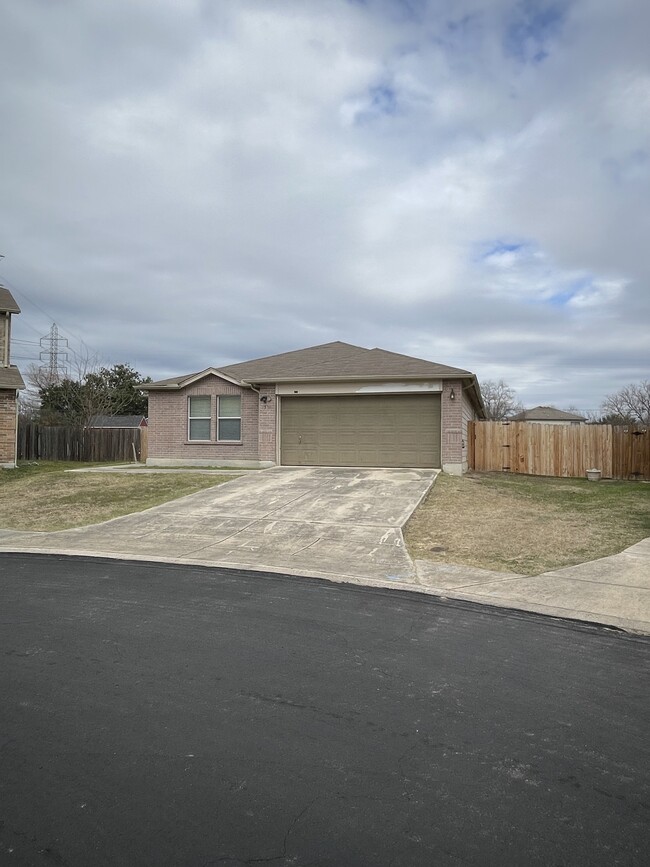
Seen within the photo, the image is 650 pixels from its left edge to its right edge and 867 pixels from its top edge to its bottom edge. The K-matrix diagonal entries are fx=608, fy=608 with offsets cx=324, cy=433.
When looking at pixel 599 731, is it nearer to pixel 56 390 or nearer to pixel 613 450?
pixel 613 450

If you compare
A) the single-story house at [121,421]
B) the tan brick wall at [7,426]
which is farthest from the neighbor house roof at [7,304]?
the single-story house at [121,421]

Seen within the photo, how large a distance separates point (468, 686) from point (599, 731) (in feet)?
2.90

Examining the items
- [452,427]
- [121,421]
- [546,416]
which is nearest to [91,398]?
[121,421]

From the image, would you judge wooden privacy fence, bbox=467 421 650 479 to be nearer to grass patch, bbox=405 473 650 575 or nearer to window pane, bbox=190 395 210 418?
grass patch, bbox=405 473 650 575

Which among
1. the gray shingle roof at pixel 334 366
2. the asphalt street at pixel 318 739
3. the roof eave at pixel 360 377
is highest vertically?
the gray shingle roof at pixel 334 366

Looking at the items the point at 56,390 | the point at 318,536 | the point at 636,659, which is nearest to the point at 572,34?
the point at 318,536

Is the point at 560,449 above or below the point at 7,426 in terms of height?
below

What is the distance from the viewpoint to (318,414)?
19.5 m

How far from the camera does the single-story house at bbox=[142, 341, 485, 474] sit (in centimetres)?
1852

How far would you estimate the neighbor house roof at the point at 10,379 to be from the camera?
2031 centimetres

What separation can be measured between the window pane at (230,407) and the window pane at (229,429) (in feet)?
0.56

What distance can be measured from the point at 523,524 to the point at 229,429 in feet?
39.5

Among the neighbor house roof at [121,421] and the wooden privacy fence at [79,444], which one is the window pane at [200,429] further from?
the neighbor house roof at [121,421]

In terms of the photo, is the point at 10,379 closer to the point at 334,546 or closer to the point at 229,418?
the point at 229,418
